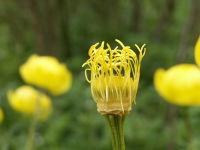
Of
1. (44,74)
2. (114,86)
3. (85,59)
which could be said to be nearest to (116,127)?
(114,86)

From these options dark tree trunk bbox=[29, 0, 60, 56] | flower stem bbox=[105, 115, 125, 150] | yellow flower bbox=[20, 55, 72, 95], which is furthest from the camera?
dark tree trunk bbox=[29, 0, 60, 56]

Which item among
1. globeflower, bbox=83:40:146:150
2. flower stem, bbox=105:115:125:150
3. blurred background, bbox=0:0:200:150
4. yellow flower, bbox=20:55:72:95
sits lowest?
blurred background, bbox=0:0:200:150

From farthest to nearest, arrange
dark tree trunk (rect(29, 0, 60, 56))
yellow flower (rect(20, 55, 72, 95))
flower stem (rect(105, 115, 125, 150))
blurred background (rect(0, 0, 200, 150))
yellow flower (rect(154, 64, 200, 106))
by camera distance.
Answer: dark tree trunk (rect(29, 0, 60, 56)), blurred background (rect(0, 0, 200, 150)), yellow flower (rect(20, 55, 72, 95)), yellow flower (rect(154, 64, 200, 106)), flower stem (rect(105, 115, 125, 150))

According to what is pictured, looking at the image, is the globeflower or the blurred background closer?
the globeflower

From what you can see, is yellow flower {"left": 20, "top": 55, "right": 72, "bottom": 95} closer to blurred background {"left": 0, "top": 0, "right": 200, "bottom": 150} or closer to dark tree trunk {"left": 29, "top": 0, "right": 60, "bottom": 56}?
blurred background {"left": 0, "top": 0, "right": 200, "bottom": 150}

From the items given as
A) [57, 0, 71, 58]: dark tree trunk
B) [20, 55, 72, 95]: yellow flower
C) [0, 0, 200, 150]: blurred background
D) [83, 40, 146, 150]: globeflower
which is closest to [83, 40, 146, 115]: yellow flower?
[83, 40, 146, 150]: globeflower
